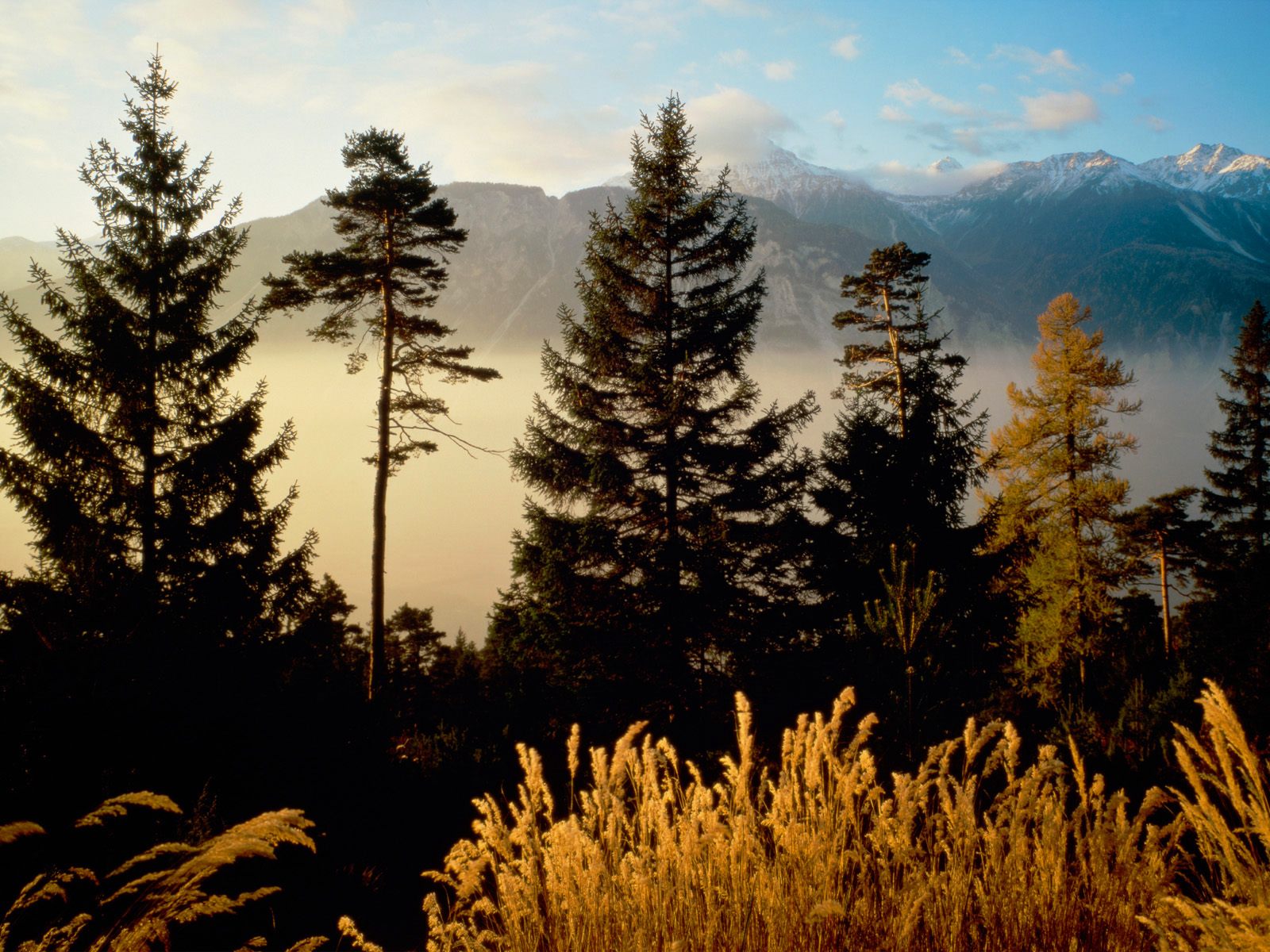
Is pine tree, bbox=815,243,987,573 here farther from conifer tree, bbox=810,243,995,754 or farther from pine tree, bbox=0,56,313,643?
pine tree, bbox=0,56,313,643

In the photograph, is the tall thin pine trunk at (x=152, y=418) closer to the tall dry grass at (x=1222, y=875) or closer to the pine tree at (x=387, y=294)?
the pine tree at (x=387, y=294)

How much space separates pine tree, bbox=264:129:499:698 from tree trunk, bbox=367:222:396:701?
2 centimetres

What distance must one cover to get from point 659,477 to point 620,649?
3.32 meters

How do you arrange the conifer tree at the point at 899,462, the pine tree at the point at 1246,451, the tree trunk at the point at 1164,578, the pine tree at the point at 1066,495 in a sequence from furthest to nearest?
1. the pine tree at the point at 1246,451
2. the tree trunk at the point at 1164,578
3. the pine tree at the point at 1066,495
4. the conifer tree at the point at 899,462

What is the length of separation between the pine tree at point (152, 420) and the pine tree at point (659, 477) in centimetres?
486

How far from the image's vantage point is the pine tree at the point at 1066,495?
720 inches

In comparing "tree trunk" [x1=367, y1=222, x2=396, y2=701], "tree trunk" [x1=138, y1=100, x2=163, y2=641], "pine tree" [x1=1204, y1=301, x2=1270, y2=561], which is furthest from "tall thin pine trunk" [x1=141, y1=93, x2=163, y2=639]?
"pine tree" [x1=1204, y1=301, x2=1270, y2=561]

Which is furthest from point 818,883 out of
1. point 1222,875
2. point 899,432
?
point 899,432

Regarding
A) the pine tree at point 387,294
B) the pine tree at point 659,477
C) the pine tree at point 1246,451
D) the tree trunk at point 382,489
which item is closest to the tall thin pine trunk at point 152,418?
the pine tree at point 387,294

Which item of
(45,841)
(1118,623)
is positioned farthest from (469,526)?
(45,841)

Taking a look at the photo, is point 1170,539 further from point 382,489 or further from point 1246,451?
point 382,489

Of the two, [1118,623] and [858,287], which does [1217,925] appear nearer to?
[858,287]

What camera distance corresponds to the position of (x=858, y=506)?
15.4m

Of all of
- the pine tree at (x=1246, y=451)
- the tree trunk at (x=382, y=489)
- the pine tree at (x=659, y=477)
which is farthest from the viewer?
the pine tree at (x=1246, y=451)
